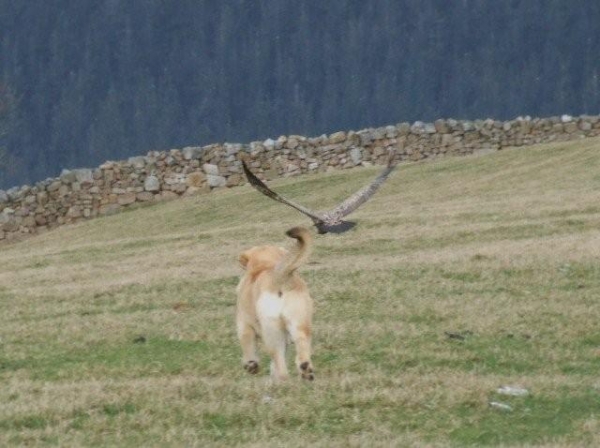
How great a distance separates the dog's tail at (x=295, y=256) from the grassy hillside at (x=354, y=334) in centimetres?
74

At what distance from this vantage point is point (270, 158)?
3856 centimetres

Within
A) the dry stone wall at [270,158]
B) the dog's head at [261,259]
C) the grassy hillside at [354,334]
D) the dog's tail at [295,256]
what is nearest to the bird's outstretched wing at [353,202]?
the dog's tail at [295,256]

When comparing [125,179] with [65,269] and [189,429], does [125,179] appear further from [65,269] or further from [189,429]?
[189,429]

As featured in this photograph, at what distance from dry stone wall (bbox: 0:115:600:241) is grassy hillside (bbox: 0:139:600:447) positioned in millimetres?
8093

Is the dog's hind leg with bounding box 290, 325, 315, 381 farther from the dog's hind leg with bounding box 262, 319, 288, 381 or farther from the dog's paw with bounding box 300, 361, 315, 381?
the dog's hind leg with bounding box 262, 319, 288, 381

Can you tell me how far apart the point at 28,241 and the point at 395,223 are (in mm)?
13773

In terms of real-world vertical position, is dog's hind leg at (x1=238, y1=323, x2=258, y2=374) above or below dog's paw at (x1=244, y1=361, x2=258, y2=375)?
→ above

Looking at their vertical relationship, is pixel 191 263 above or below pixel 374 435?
below

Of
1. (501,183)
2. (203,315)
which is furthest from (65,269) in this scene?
(501,183)

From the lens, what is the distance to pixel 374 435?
9.03 m

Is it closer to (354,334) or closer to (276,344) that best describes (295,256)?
(276,344)

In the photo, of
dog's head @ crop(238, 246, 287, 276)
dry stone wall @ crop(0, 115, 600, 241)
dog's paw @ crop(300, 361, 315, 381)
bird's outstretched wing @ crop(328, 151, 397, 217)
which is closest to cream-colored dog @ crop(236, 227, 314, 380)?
dog's paw @ crop(300, 361, 315, 381)

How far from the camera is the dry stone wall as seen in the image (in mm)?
38375

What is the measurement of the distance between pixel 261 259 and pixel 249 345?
69 cm
